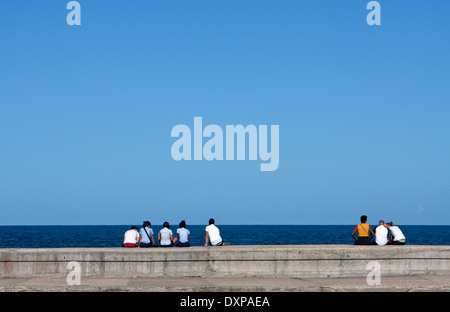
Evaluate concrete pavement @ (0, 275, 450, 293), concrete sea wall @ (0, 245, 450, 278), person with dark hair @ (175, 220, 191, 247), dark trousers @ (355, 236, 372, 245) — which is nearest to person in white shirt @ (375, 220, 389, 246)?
dark trousers @ (355, 236, 372, 245)

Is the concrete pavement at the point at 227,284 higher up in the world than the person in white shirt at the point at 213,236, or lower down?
lower down

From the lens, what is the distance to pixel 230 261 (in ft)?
46.4

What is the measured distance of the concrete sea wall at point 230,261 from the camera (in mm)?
13859

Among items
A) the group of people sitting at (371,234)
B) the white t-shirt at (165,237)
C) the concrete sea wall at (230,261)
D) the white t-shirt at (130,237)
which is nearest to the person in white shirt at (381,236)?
the group of people sitting at (371,234)

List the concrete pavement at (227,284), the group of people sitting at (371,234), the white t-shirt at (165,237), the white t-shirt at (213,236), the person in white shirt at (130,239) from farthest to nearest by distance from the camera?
1. the white t-shirt at (165,237)
2. the person in white shirt at (130,239)
3. the white t-shirt at (213,236)
4. the group of people sitting at (371,234)
5. the concrete pavement at (227,284)

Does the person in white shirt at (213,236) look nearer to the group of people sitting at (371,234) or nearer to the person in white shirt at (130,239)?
the person in white shirt at (130,239)

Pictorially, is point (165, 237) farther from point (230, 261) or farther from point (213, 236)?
point (230, 261)

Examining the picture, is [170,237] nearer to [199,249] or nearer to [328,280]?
[199,249]

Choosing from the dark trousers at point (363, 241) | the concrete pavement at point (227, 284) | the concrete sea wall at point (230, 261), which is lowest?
the concrete pavement at point (227, 284)

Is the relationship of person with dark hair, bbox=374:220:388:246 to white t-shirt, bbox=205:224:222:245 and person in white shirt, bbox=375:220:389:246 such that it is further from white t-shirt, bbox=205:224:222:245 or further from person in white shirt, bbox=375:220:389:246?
white t-shirt, bbox=205:224:222:245

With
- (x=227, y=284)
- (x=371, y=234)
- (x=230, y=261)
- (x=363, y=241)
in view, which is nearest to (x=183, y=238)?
(x=230, y=261)
